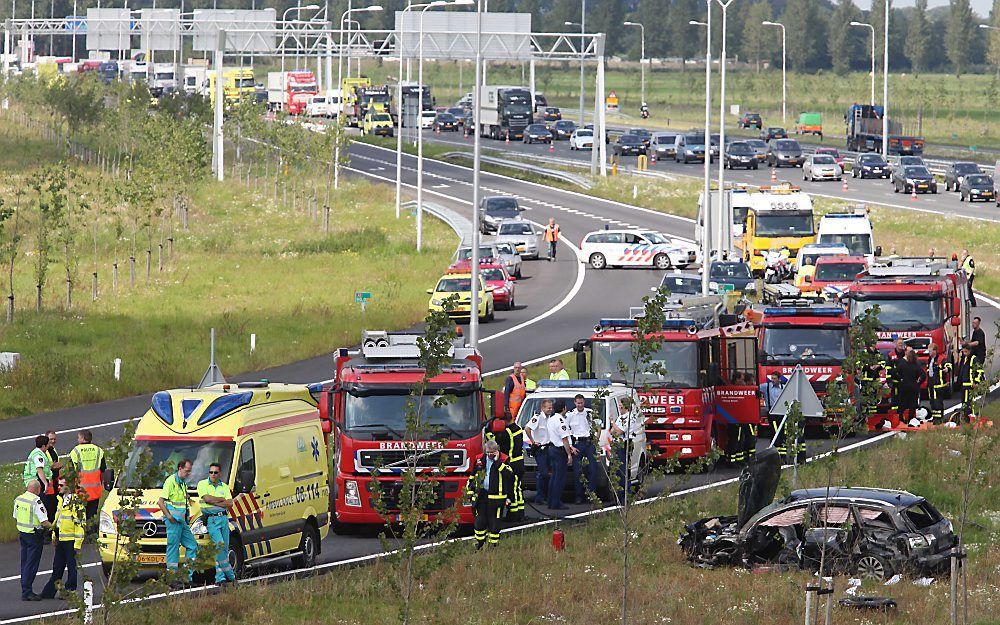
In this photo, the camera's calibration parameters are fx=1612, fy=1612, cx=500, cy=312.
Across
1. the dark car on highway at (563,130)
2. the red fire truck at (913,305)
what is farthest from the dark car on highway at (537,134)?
the red fire truck at (913,305)

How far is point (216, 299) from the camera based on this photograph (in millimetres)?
49656

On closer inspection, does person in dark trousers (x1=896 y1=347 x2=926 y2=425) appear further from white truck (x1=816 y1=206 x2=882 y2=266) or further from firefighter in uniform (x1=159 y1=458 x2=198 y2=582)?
white truck (x1=816 y1=206 x2=882 y2=266)

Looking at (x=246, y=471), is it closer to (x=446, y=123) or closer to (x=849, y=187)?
(x=849, y=187)

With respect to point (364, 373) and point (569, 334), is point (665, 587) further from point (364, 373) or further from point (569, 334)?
point (569, 334)

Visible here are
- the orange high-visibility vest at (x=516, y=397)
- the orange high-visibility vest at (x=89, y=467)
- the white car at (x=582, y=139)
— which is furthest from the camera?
the white car at (x=582, y=139)

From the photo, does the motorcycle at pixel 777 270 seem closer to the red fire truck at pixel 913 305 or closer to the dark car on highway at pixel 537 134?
the red fire truck at pixel 913 305

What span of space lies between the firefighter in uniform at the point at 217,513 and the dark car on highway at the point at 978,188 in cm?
6654

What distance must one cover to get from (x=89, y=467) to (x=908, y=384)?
1629 cm

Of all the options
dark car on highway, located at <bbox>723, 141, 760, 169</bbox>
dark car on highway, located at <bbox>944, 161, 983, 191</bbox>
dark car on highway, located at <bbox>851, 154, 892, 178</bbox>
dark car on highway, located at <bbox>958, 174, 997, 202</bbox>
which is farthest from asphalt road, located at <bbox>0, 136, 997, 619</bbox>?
dark car on highway, located at <bbox>944, 161, 983, 191</bbox>

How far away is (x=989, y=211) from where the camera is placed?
74.4 metres

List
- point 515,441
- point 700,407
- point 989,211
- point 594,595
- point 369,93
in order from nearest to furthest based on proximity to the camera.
A: point 594,595 → point 515,441 → point 700,407 → point 989,211 → point 369,93

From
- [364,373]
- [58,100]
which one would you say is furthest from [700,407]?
[58,100]

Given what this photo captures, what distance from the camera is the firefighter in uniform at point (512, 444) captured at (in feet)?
68.6

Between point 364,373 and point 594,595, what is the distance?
5459mm
